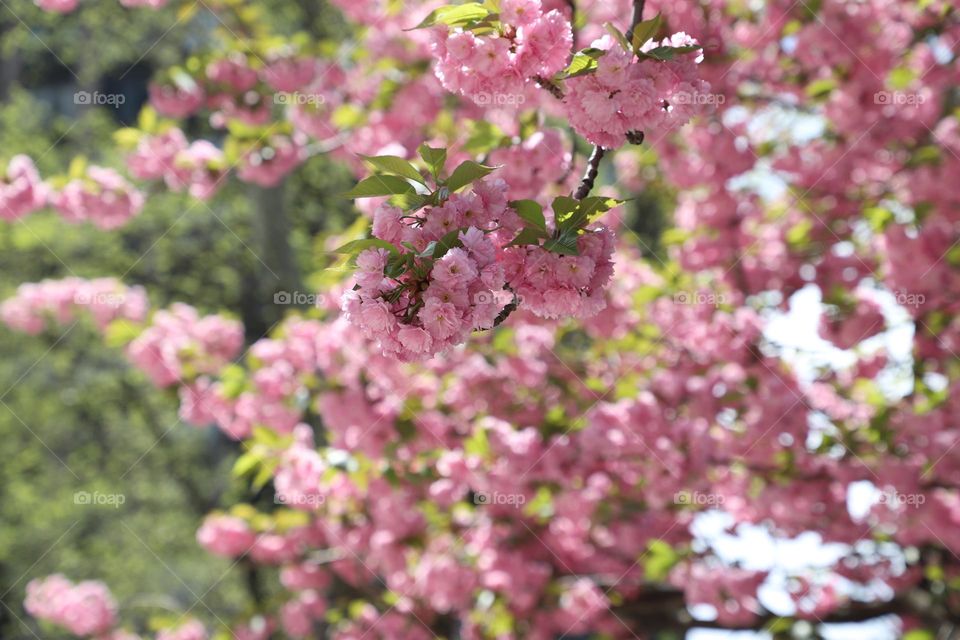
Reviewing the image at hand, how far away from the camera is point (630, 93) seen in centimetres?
216

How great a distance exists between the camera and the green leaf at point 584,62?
2156mm

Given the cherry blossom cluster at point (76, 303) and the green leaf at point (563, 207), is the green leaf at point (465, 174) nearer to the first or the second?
the green leaf at point (563, 207)

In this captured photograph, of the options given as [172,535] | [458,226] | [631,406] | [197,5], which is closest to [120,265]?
[172,535]

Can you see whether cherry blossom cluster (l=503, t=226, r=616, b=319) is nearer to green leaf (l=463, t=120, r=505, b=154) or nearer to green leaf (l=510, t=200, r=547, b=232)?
green leaf (l=510, t=200, r=547, b=232)

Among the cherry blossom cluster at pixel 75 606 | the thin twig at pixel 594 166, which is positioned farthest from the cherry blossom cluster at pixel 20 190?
the thin twig at pixel 594 166

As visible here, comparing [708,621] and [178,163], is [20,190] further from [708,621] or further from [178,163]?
[708,621]

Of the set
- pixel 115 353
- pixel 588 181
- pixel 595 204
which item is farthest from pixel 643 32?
pixel 115 353

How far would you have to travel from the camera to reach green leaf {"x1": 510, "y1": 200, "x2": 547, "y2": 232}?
1.97 m

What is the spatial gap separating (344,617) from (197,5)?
13.4 ft

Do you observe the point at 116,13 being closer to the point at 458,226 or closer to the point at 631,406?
the point at 631,406

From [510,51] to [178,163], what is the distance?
3735mm

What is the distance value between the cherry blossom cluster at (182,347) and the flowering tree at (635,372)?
2 cm

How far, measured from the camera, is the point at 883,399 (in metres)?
5.50

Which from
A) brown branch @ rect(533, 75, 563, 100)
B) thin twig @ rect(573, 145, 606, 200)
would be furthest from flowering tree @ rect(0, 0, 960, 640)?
thin twig @ rect(573, 145, 606, 200)
